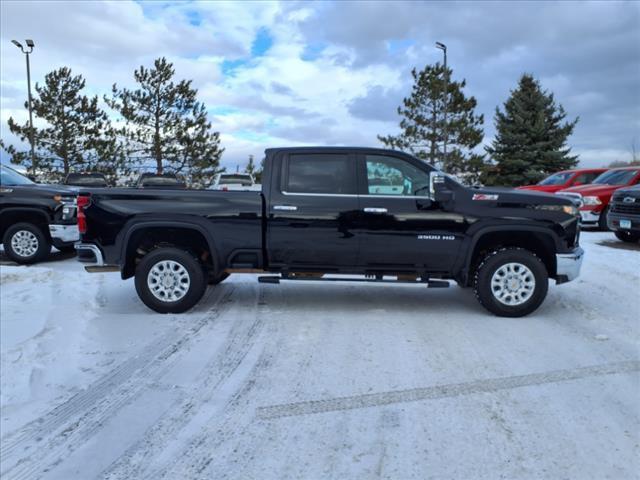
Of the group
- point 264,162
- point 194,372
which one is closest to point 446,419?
point 194,372

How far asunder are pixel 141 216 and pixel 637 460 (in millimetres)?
5099

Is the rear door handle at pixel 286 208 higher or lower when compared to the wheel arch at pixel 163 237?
higher

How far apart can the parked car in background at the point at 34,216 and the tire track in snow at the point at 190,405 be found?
5.51 m

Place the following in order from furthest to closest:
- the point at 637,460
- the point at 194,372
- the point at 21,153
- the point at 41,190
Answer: the point at 21,153 < the point at 41,190 < the point at 194,372 < the point at 637,460

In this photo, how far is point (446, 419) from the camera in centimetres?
357

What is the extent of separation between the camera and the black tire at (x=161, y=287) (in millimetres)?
5980

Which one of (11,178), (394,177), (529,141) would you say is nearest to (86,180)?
(11,178)

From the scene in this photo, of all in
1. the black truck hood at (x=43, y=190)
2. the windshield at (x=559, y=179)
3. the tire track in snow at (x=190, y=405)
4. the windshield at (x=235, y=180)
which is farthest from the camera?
the windshield at (x=235, y=180)

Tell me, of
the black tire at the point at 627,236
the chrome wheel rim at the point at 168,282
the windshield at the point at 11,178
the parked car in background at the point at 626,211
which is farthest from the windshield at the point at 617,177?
the windshield at the point at 11,178

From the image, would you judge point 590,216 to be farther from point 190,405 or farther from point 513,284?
point 190,405

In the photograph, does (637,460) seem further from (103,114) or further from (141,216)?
(103,114)

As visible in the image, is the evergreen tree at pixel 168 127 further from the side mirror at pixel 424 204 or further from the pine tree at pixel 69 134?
the side mirror at pixel 424 204

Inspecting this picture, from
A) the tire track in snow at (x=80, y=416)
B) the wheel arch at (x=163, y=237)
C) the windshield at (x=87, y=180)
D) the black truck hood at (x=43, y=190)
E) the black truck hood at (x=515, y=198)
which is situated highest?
the windshield at (x=87, y=180)

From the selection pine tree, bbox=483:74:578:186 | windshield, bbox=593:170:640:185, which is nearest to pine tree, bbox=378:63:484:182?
pine tree, bbox=483:74:578:186
